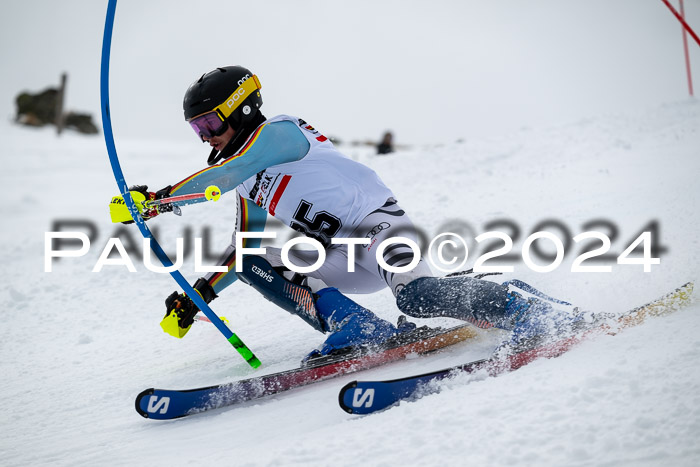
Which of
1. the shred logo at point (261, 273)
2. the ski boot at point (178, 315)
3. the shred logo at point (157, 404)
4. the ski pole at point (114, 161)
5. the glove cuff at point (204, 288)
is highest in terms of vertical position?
the ski pole at point (114, 161)

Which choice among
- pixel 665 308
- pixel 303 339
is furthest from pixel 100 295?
pixel 665 308

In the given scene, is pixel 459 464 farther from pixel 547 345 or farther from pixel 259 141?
pixel 259 141

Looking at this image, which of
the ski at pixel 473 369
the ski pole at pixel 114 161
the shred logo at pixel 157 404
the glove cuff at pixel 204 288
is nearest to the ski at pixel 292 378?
the shred logo at pixel 157 404

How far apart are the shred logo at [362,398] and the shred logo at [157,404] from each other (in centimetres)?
103

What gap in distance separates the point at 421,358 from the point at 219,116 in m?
1.69

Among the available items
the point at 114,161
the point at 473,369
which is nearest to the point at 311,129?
the point at 114,161

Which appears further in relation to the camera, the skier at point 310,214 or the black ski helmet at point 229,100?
the black ski helmet at point 229,100

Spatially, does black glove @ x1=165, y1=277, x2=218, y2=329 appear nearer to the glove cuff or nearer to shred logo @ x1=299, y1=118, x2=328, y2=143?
the glove cuff

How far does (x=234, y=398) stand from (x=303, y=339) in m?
1.10

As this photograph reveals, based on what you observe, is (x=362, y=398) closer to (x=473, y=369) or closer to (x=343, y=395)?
(x=343, y=395)

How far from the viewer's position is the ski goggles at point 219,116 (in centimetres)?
326

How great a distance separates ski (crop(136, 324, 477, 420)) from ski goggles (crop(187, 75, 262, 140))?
1354 millimetres

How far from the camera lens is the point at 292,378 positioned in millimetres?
3027

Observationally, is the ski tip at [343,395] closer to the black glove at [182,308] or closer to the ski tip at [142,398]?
the ski tip at [142,398]
